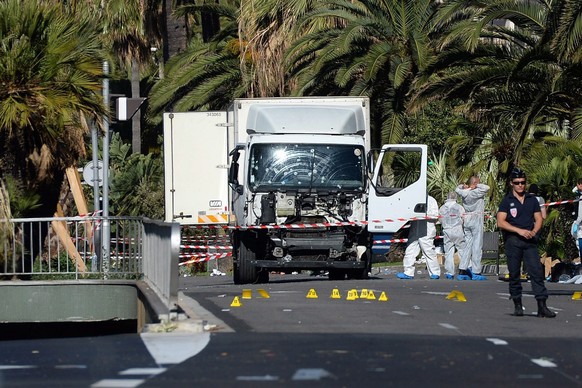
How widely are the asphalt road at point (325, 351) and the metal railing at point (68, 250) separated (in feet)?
8.10

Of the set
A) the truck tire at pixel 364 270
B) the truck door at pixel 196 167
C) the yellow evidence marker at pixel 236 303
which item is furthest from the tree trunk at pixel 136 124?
the yellow evidence marker at pixel 236 303

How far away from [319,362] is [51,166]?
12947 mm

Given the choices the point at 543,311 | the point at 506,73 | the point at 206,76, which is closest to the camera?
the point at 543,311

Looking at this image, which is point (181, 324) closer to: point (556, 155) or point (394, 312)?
point (394, 312)

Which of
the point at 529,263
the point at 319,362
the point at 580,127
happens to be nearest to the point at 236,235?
the point at 580,127

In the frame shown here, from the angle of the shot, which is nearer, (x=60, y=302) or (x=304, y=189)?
(x=60, y=302)

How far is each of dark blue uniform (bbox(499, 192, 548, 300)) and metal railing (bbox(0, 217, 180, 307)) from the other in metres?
5.18

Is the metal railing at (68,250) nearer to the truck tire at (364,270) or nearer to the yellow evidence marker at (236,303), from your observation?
the yellow evidence marker at (236,303)

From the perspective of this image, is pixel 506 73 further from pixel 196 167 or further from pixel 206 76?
pixel 206 76

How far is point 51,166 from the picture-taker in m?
22.8

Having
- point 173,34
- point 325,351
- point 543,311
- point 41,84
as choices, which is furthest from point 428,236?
point 173,34

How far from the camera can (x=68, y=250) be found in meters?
20.3

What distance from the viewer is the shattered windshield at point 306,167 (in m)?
23.2

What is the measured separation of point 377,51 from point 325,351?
20932mm
